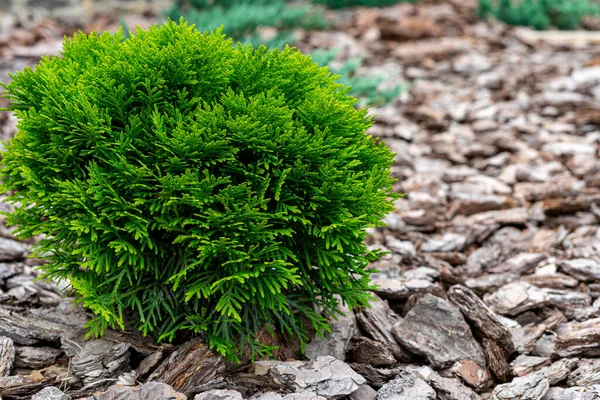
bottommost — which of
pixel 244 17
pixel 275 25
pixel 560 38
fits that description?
pixel 560 38

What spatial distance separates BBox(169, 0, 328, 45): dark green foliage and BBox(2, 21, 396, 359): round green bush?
3164 millimetres

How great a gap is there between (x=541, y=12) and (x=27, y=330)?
29.0ft

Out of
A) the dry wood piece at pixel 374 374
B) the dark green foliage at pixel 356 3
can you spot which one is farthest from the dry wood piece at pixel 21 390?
the dark green foliage at pixel 356 3

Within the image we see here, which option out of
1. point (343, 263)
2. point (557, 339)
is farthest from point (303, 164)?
point (557, 339)

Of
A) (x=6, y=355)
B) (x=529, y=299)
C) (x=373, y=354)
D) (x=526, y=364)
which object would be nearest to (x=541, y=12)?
(x=529, y=299)

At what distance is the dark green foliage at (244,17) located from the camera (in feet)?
22.7

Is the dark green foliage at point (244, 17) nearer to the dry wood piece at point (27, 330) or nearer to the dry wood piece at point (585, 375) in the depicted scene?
the dry wood piece at point (27, 330)

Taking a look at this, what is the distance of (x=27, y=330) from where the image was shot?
311cm

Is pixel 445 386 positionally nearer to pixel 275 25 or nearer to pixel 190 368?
pixel 190 368

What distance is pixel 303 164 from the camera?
2809mm

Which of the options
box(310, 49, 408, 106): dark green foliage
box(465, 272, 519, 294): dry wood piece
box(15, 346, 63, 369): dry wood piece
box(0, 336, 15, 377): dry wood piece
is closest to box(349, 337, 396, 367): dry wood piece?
box(465, 272, 519, 294): dry wood piece

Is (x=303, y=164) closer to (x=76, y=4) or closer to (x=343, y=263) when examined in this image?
(x=343, y=263)

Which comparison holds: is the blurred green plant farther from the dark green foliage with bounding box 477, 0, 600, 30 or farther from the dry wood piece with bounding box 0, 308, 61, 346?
the dark green foliage with bounding box 477, 0, 600, 30

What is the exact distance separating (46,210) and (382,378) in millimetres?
1772
